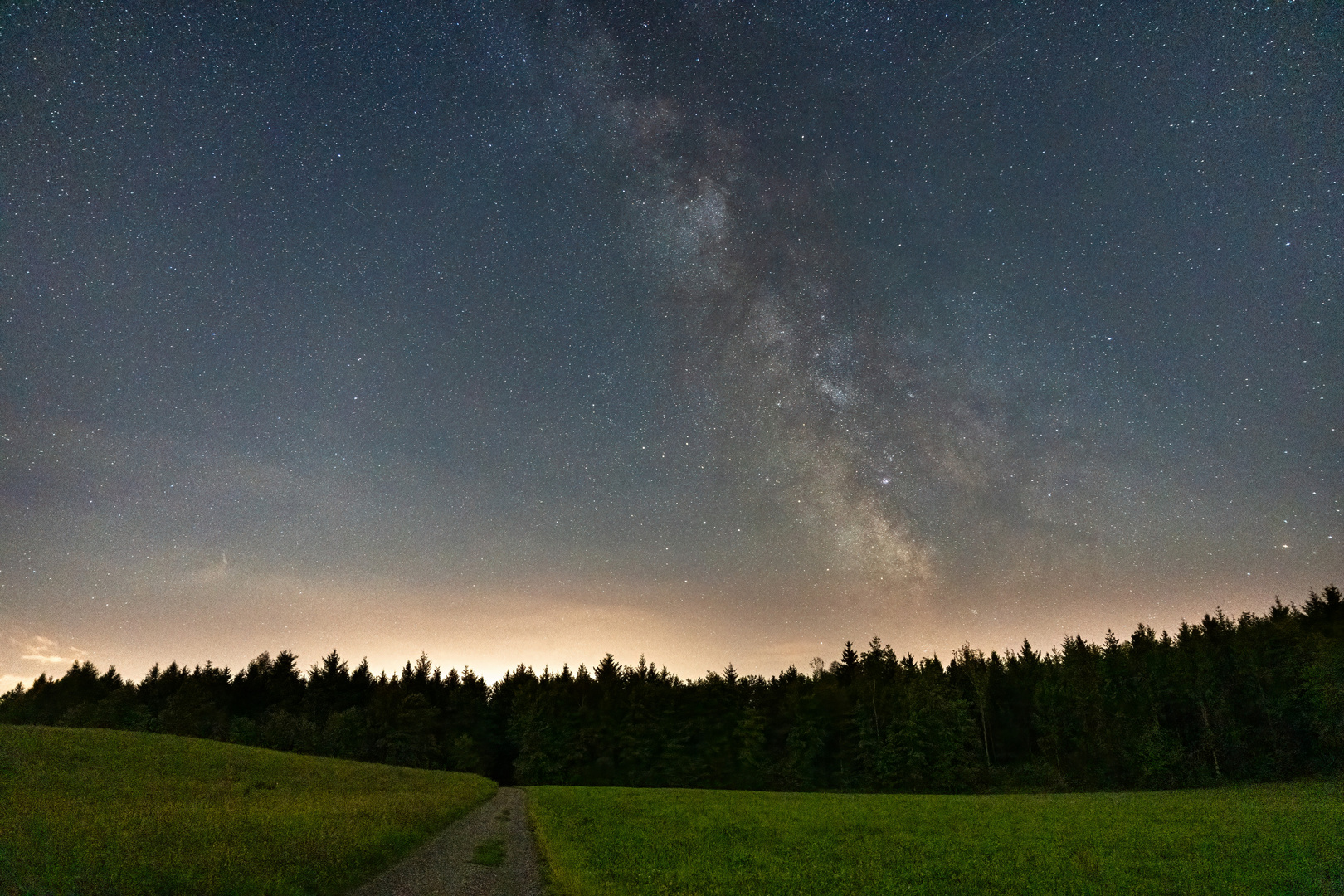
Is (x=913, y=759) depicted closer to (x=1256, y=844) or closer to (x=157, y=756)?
(x=1256, y=844)

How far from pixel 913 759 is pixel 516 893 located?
87.5 meters

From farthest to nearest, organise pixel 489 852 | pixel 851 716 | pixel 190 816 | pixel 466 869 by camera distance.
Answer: pixel 851 716 → pixel 190 816 → pixel 489 852 → pixel 466 869

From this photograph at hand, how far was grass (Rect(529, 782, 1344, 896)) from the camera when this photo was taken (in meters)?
20.4

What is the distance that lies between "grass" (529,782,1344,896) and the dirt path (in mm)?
1070

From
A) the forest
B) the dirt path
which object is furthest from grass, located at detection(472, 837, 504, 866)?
the forest

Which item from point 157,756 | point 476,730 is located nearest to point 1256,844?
point 157,756

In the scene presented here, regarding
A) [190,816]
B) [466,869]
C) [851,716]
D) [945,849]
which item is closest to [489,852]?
[466,869]

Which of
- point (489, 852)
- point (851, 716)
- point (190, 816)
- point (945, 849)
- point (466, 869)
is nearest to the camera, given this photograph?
point (466, 869)

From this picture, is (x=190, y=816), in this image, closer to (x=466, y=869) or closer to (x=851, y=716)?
(x=466, y=869)

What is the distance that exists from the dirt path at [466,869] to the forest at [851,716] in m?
75.3

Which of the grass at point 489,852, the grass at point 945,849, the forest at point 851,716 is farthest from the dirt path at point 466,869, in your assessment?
the forest at point 851,716

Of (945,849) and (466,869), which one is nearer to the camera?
(466,869)

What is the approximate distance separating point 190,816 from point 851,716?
91.5 metres

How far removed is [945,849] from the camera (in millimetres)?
29391
